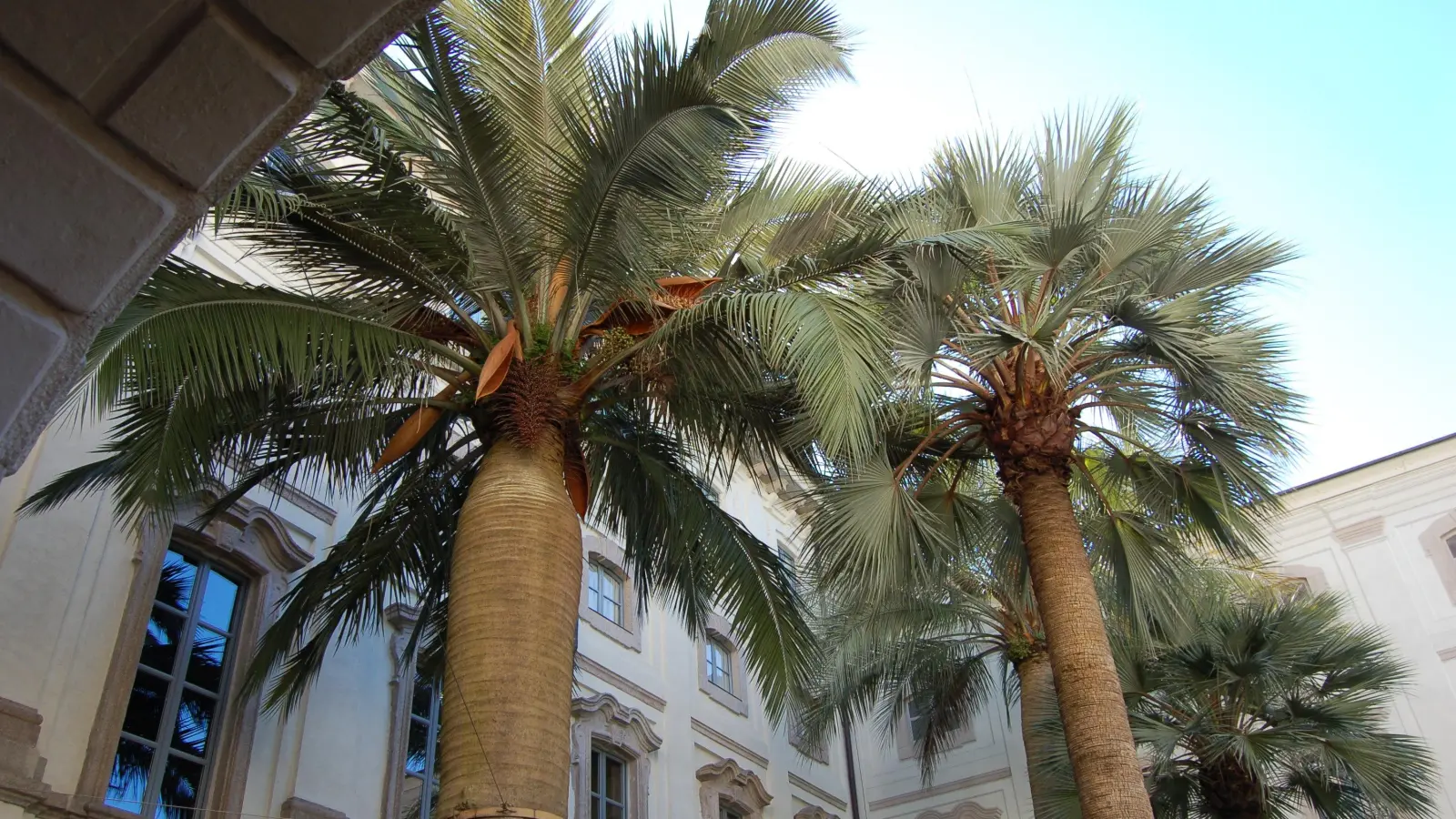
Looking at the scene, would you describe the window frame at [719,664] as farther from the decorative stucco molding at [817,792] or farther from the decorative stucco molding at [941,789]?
the decorative stucco molding at [941,789]

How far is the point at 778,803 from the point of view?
20.2m

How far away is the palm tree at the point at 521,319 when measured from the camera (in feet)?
24.2

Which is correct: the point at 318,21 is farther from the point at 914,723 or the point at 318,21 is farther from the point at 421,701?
the point at 914,723

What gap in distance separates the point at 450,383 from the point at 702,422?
1980mm

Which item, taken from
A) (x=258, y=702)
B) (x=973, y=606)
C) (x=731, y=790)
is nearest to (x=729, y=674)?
(x=731, y=790)

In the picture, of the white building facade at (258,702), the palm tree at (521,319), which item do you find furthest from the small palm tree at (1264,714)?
the palm tree at (521,319)

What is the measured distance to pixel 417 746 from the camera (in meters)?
13.5

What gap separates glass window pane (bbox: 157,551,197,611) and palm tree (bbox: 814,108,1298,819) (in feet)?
19.9

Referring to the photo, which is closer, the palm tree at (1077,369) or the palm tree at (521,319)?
the palm tree at (521,319)

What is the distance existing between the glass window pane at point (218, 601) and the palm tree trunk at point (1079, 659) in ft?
25.0

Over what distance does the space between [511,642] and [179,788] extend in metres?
5.29

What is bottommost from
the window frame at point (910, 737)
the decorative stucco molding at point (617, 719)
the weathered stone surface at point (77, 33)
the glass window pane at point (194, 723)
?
the weathered stone surface at point (77, 33)

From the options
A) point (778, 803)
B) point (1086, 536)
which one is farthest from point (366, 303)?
point (778, 803)

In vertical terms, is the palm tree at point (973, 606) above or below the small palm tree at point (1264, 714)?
above
